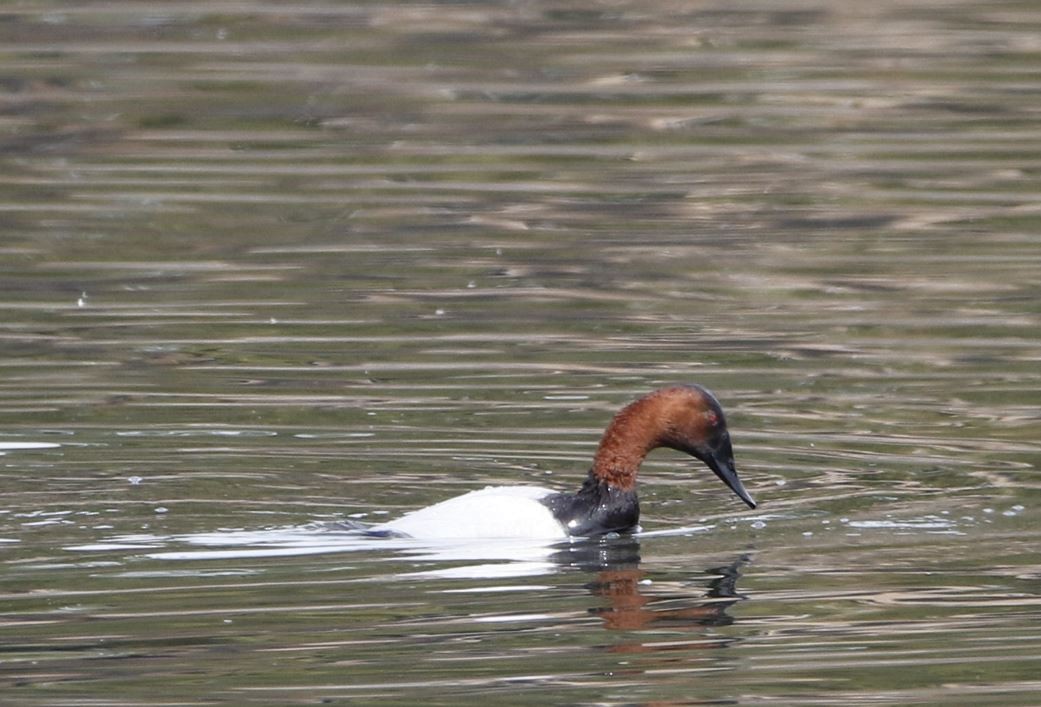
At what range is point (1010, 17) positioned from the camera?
18438mm

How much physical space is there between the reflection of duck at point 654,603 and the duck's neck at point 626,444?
2.40 feet

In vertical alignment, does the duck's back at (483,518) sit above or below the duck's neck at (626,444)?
below

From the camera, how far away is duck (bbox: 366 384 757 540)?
8.99 metres

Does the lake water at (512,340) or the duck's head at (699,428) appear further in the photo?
the duck's head at (699,428)

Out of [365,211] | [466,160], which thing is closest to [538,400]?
[365,211]

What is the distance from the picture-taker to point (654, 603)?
26.9 ft

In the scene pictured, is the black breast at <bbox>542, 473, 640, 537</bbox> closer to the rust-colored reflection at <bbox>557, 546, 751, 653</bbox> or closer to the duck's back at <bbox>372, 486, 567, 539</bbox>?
the duck's back at <bbox>372, 486, 567, 539</bbox>

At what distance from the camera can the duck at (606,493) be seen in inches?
354

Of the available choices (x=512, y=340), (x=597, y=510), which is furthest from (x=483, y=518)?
(x=512, y=340)

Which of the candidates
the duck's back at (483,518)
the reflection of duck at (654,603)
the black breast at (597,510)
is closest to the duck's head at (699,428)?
the black breast at (597,510)

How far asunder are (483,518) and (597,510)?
1.81ft

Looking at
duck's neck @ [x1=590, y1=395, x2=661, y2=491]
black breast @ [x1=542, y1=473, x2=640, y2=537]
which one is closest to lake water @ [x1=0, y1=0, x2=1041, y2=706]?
black breast @ [x1=542, y1=473, x2=640, y2=537]

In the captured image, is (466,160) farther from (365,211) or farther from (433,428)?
(433,428)

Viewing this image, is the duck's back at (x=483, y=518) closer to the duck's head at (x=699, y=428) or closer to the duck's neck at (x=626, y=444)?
the duck's neck at (x=626, y=444)
